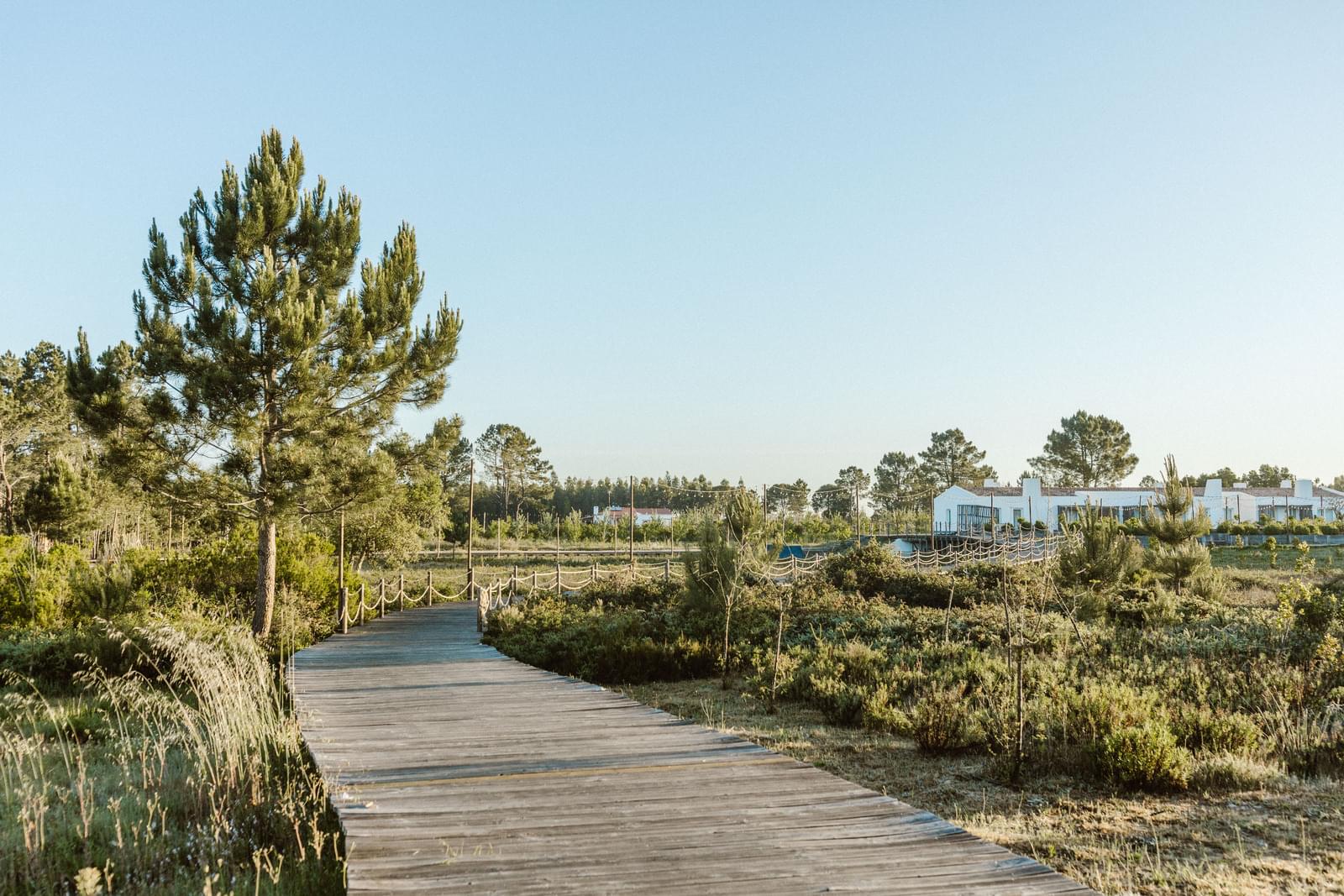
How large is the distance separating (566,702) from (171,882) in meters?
4.00

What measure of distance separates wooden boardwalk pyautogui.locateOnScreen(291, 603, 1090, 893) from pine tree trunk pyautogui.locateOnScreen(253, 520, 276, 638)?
9.01 meters

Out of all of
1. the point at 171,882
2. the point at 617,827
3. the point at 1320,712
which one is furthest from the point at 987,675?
the point at 171,882

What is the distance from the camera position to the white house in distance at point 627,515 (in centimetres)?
7161

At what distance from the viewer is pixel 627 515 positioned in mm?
80062

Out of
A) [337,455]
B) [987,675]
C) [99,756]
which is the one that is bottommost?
[99,756]

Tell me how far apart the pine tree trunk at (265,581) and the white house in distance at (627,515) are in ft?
167

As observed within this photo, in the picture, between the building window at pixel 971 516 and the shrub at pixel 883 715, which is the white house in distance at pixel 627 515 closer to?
the building window at pixel 971 516

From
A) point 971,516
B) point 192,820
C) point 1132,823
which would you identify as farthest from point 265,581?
point 971,516

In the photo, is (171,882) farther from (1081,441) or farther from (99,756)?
(1081,441)

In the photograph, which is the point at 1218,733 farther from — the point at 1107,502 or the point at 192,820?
the point at 1107,502

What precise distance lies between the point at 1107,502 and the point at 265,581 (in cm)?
5971

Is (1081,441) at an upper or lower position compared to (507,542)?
upper

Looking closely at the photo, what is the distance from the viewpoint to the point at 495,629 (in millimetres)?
15133

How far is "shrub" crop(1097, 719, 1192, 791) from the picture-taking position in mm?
6297
